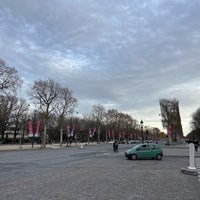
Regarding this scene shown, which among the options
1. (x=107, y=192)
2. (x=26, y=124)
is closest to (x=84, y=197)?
(x=107, y=192)

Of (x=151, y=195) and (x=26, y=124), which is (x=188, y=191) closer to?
(x=151, y=195)

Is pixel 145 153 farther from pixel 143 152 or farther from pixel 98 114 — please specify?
pixel 98 114

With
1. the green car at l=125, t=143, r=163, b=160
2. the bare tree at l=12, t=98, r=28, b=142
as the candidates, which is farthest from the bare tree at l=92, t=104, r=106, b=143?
the green car at l=125, t=143, r=163, b=160

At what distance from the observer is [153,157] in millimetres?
34688

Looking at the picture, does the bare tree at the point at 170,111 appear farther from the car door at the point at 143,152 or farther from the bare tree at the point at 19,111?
the car door at the point at 143,152

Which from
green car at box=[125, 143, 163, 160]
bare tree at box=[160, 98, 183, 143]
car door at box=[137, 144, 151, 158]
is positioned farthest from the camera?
bare tree at box=[160, 98, 183, 143]

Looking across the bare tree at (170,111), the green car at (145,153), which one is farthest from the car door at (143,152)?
the bare tree at (170,111)

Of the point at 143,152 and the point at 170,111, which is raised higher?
the point at 170,111

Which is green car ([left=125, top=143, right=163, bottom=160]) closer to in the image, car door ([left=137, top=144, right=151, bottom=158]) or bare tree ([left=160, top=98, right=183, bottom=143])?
car door ([left=137, top=144, right=151, bottom=158])

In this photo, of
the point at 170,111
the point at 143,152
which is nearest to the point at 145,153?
the point at 143,152

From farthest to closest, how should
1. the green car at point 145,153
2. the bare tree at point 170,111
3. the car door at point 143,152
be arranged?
1. the bare tree at point 170,111
2. the car door at point 143,152
3. the green car at point 145,153

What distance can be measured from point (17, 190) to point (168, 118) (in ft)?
321

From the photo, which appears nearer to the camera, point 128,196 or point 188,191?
point 128,196

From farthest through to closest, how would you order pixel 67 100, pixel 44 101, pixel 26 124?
pixel 26 124, pixel 67 100, pixel 44 101
